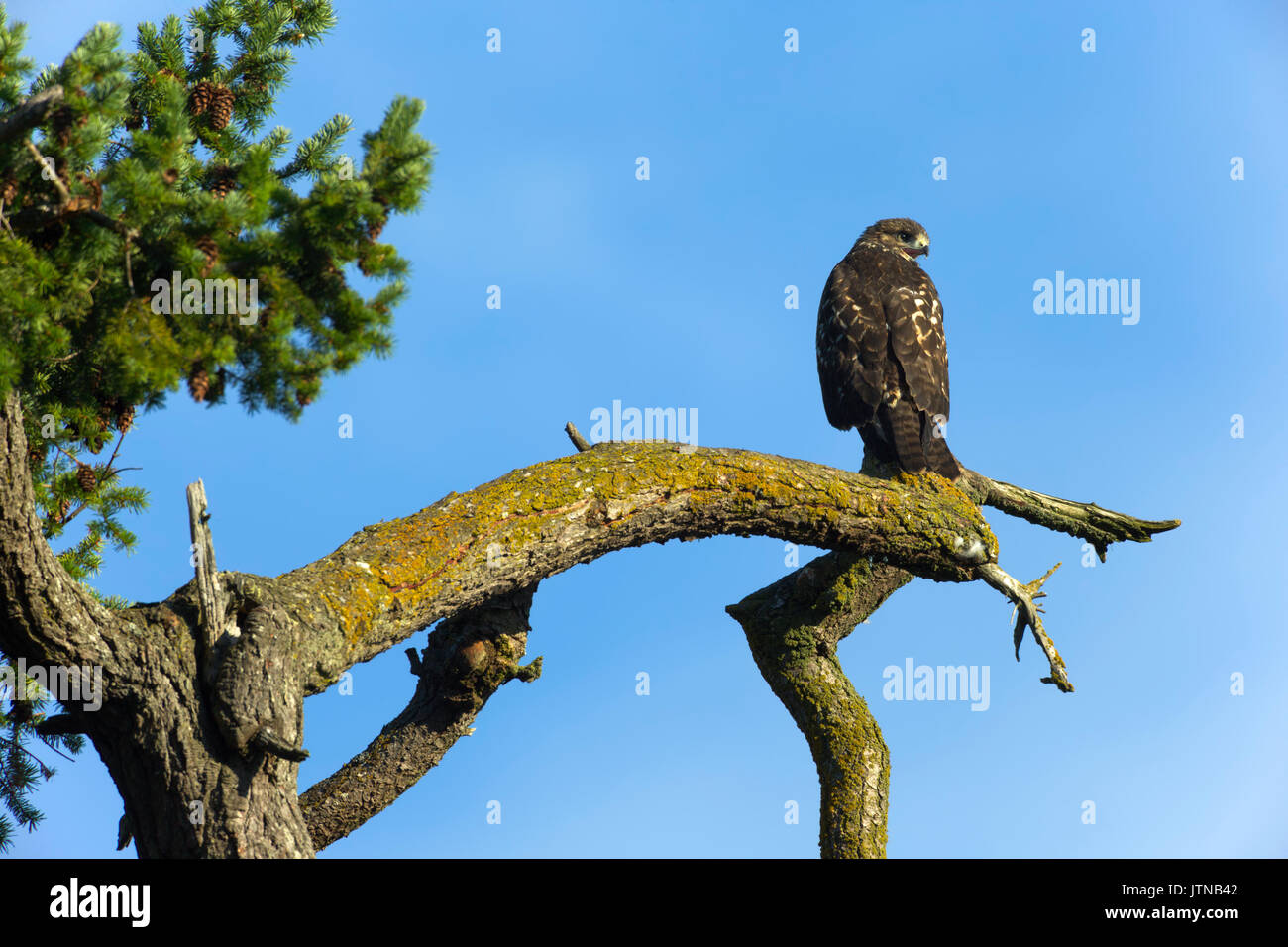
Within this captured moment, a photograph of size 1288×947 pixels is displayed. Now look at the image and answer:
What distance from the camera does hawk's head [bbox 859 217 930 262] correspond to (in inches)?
412

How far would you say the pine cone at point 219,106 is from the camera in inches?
247

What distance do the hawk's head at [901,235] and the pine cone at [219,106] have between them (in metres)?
6.25

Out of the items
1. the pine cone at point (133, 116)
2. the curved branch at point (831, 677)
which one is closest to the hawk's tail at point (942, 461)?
the curved branch at point (831, 677)

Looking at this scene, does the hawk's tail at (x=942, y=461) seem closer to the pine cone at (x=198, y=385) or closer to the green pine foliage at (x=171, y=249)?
the green pine foliage at (x=171, y=249)

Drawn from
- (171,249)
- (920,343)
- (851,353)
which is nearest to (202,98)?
(171,249)

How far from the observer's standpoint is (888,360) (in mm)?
8055

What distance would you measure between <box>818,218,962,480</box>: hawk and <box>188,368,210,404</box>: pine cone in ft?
16.1

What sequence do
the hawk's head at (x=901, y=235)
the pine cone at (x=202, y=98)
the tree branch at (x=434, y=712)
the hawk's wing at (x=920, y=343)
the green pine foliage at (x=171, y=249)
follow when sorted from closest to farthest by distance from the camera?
the green pine foliage at (x=171, y=249), the pine cone at (x=202, y=98), the tree branch at (x=434, y=712), the hawk's wing at (x=920, y=343), the hawk's head at (x=901, y=235)

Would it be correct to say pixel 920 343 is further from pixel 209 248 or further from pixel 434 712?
pixel 209 248

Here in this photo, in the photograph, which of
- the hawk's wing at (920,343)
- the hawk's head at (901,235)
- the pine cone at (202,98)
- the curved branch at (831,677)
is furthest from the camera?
the hawk's head at (901,235)

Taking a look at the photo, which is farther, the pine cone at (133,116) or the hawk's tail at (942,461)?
the hawk's tail at (942,461)

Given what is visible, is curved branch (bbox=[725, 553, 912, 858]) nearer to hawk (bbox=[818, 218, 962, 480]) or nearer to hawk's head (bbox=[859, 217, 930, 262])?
hawk (bbox=[818, 218, 962, 480])
